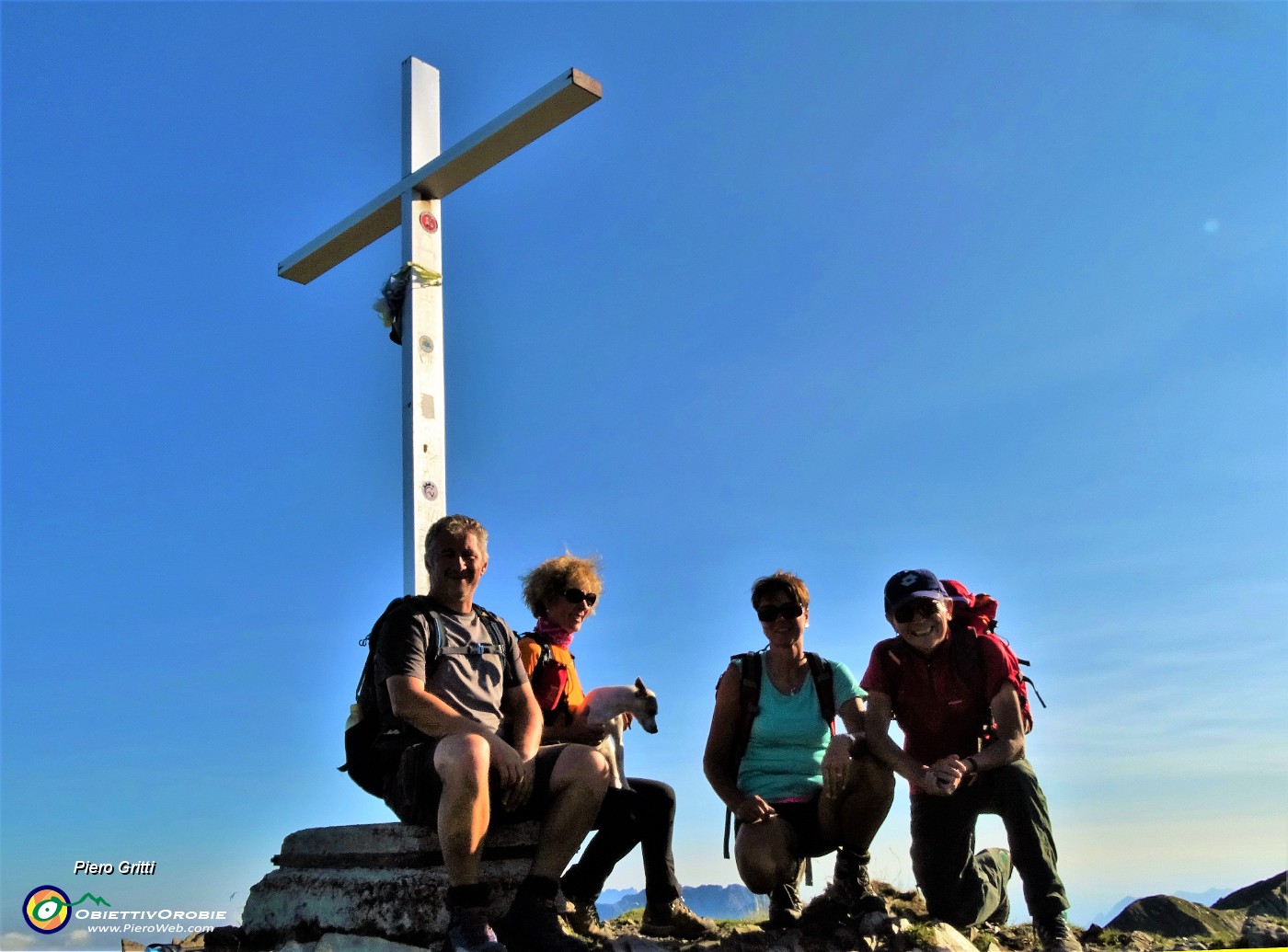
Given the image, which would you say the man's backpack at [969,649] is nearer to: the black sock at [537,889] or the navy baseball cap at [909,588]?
the navy baseball cap at [909,588]

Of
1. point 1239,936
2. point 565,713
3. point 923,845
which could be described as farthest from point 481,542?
point 1239,936

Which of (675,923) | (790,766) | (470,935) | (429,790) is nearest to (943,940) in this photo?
(790,766)

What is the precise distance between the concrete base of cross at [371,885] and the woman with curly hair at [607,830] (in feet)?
1.24

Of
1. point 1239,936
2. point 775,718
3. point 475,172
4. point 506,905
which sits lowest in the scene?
point 1239,936

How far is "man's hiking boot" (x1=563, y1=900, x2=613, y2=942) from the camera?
15.9 feet

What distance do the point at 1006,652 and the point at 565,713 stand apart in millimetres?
1946

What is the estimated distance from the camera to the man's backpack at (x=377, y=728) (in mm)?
4426

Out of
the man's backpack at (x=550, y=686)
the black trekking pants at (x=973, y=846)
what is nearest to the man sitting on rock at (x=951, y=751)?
the black trekking pants at (x=973, y=846)

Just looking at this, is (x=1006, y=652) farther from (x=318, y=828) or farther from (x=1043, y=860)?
(x=318, y=828)

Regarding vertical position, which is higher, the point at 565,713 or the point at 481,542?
the point at 481,542

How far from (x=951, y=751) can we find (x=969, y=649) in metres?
0.44

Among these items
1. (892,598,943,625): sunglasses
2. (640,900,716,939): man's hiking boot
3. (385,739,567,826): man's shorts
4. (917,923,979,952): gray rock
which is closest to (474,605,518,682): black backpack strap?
(385,739,567,826): man's shorts

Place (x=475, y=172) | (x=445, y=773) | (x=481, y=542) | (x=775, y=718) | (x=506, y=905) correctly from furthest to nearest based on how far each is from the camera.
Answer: (x=475, y=172), (x=775, y=718), (x=481, y=542), (x=506, y=905), (x=445, y=773)

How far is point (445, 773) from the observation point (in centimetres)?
402
